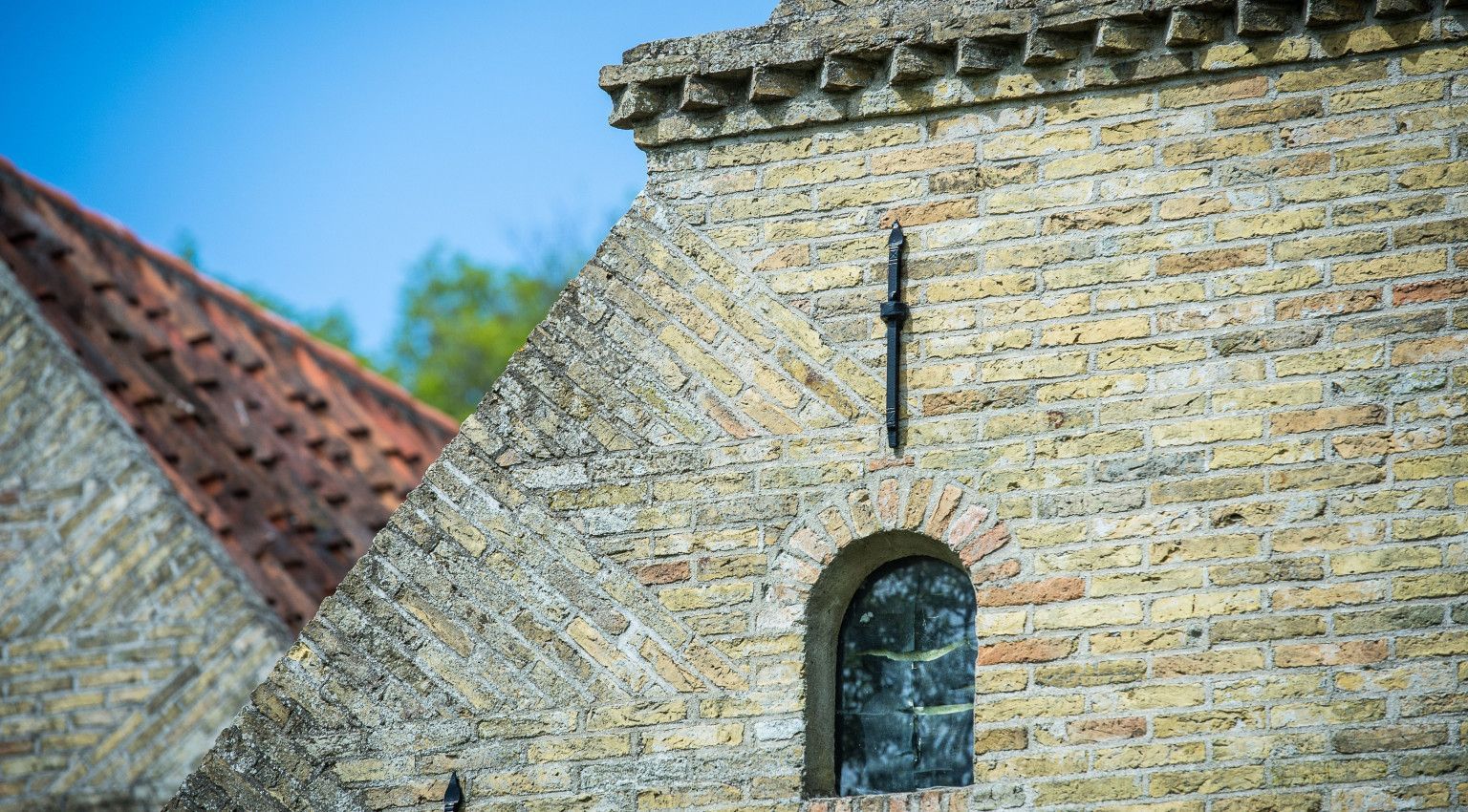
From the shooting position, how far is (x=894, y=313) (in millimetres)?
7281

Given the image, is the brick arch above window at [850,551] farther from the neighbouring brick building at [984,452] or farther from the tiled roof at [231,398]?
the tiled roof at [231,398]

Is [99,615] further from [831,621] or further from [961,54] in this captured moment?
[961,54]

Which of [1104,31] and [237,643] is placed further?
[237,643]

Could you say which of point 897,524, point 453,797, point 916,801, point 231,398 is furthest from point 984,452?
point 231,398

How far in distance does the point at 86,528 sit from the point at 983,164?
5.73 m

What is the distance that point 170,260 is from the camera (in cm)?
1345

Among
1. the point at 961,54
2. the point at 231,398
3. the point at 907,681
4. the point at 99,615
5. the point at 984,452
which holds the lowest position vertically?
the point at 907,681

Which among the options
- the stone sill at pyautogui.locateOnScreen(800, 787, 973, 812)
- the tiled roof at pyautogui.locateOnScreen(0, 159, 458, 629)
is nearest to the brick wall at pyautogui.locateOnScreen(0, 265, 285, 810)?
the tiled roof at pyautogui.locateOnScreen(0, 159, 458, 629)

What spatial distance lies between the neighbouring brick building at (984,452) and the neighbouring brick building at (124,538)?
2747 mm

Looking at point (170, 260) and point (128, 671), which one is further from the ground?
point (170, 260)

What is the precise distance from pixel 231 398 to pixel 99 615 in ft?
7.71

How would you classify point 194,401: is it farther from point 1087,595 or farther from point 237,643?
point 1087,595

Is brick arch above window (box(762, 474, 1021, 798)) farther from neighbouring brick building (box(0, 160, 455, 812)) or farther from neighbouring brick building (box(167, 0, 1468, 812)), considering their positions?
neighbouring brick building (box(0, 160, 455, 812))

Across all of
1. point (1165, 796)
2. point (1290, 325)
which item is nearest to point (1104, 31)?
point (1290, 325)
